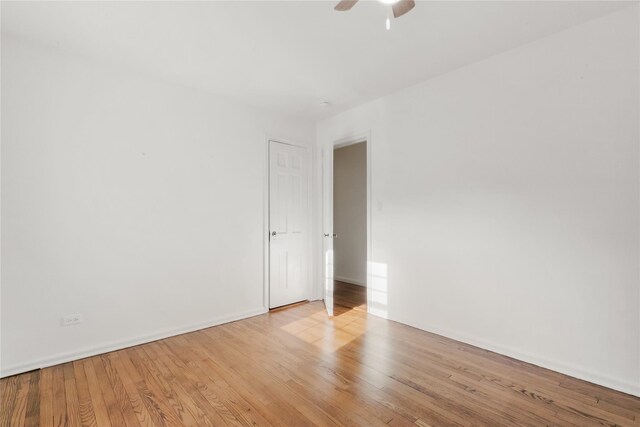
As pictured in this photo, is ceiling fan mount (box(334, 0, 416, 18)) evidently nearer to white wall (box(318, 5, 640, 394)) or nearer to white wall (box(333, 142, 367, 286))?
white wall (box(318, 5, 640, 394))

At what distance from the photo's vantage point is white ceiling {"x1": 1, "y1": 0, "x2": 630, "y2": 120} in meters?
2.12

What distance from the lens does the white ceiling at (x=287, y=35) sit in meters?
2.12

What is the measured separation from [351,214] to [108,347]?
3948mm

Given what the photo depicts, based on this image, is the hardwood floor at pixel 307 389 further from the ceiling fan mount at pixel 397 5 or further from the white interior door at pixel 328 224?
the ceiling fan mount at pixel 397 5

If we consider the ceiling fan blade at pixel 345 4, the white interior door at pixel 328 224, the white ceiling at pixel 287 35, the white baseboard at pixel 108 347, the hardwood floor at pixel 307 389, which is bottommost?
the hardwood floor at pixel 307 389

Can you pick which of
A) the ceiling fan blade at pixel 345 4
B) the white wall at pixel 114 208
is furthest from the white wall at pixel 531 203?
the white wall at pixel 114 208

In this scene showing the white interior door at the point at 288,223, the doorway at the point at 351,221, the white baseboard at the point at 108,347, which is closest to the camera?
the white baseboard at the point at 108,347

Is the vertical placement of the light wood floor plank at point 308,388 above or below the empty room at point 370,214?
below

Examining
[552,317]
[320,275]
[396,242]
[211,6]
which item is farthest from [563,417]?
[211,6]

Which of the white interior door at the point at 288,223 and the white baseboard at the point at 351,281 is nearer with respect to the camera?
the white interior door at the point at 288,223

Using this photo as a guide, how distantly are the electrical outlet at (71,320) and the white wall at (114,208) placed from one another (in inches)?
1.7

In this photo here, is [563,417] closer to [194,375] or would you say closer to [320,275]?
[194,375]

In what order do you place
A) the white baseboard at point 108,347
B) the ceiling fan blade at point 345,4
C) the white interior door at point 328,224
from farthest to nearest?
the white interior door at point 328,224 → the white baseboard at point 108,347 → the ceiling fan blade at point 345,4

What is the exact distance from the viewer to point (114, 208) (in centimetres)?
284
